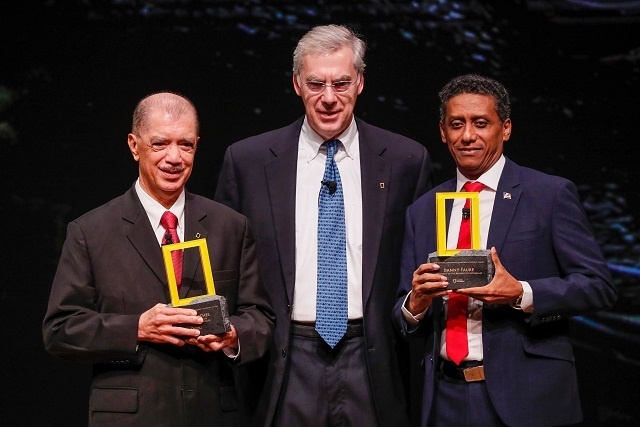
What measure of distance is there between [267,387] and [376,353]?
383mm

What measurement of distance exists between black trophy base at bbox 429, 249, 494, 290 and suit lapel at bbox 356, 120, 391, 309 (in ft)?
1.63

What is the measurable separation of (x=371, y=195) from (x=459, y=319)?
590 millimetres

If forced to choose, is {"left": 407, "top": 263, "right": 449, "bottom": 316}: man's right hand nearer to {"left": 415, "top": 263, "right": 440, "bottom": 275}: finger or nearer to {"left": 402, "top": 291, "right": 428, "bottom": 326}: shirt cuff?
{"left": 415, "top": 263, "right": 440, "bottom": 275}: finger

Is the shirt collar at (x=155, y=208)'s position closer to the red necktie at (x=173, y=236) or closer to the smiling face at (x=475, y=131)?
the red necktie at (x=173, y=236)

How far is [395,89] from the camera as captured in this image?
4.11 meters

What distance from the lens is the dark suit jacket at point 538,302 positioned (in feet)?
8.92

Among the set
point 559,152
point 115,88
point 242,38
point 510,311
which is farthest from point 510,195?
point 115,88

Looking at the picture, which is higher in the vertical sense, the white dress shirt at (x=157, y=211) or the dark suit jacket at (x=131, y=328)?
the white dress shirt at (x=157, y=211)

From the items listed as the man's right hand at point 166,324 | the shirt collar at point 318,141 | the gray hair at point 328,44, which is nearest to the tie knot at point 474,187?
the shirt collar at point 318,141

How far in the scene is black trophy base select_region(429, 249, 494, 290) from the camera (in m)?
2.58

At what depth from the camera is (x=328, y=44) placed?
3.12 metres

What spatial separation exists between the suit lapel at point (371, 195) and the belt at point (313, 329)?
7 cm

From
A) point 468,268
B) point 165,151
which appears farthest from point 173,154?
point 468,268

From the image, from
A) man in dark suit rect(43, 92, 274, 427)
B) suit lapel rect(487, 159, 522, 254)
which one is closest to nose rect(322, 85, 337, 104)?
man in dark suit rect(43, 92, 274, 427)
